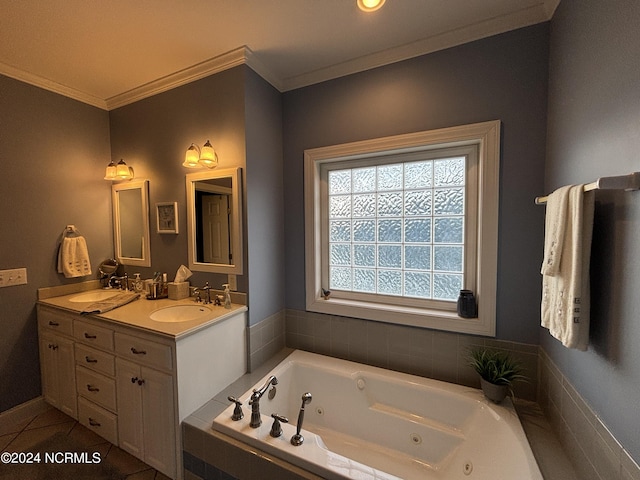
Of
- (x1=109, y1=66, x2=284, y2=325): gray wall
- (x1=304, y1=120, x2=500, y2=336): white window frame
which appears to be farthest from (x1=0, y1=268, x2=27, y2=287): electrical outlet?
(x1=304, y1=120, x2=500, y2=336): white window frame

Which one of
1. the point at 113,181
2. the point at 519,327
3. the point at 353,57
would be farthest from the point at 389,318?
the point at 113,181

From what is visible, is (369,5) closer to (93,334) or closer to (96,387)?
(93,334)

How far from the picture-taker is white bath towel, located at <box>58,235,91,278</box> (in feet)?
6.94

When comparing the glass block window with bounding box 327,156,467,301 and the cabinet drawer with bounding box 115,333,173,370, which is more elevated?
the glass block window with bounding box 327,156,467,301

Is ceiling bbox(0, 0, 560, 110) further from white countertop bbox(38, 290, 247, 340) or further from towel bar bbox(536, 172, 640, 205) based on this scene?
white countertop bbox(38, 290, 247, 340)

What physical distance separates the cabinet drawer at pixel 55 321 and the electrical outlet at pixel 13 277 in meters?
0.25

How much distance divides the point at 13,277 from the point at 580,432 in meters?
3.46

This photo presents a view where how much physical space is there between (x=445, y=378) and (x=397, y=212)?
1.17 metres

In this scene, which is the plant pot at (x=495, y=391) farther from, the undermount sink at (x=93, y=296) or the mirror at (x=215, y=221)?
the undermount sink at (x=93, y=296)

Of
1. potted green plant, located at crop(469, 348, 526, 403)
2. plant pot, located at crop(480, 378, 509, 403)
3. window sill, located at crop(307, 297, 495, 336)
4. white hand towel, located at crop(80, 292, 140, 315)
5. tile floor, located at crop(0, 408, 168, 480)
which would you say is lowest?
tile floor, located at crop(0, 408, 168, 480)

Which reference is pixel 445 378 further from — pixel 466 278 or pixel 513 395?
pixel 466 278

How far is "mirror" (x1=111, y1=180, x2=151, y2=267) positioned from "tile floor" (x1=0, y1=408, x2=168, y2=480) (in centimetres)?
123

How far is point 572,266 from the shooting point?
A: 3.19 ft

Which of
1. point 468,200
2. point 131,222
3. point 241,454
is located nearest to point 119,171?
point 131,222
